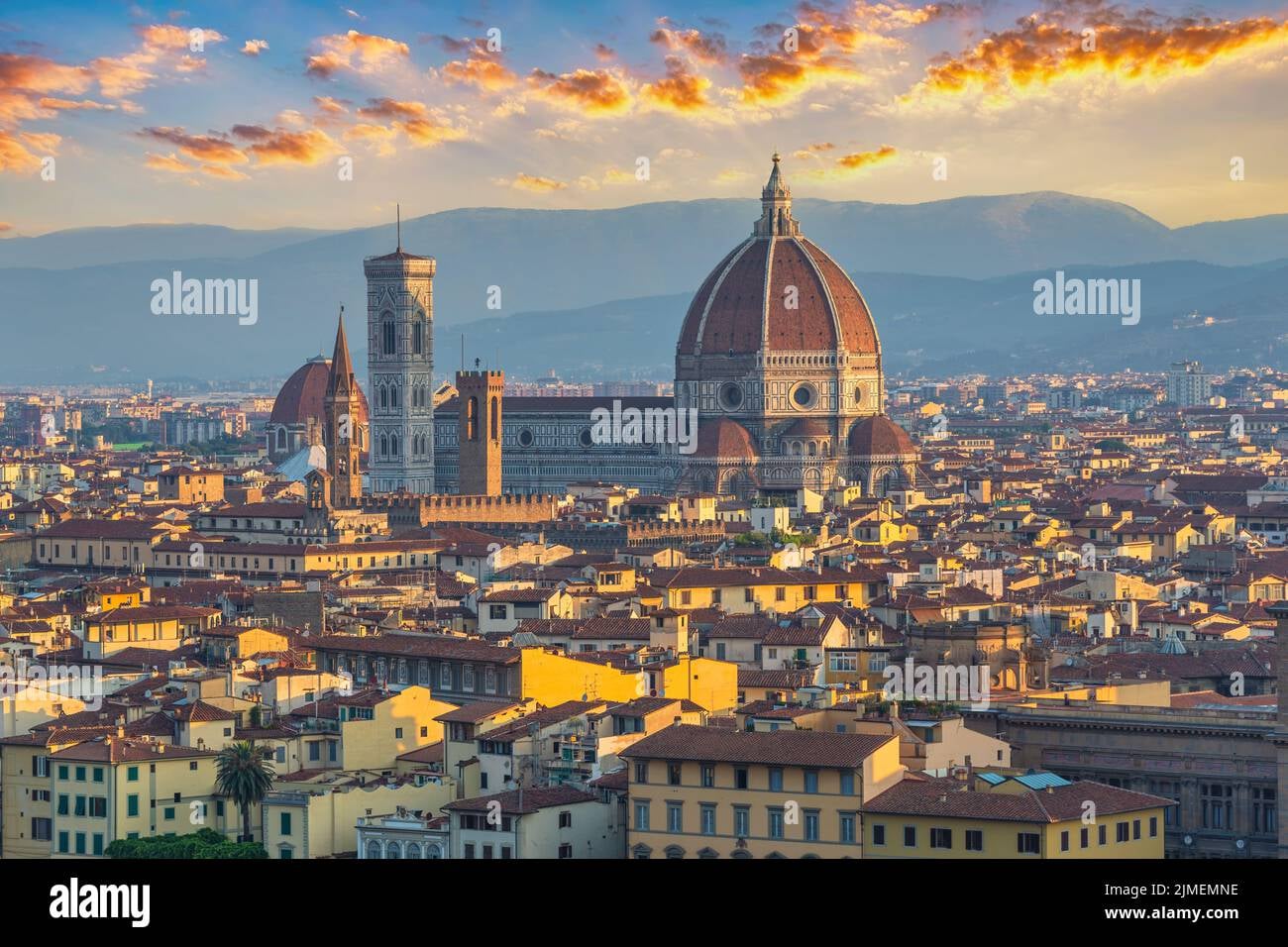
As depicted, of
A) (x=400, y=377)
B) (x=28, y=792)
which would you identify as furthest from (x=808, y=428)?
(x=28, y=792)

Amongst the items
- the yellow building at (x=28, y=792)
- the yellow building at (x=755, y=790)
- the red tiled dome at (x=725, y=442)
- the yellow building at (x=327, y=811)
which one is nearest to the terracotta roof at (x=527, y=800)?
the yellow building at (x=755, y=790)

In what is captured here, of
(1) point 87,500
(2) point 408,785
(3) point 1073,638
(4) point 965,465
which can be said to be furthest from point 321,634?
(4) point 965,465

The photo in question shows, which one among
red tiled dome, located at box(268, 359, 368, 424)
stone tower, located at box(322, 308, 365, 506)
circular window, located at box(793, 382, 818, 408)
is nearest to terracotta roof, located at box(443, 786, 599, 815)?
stone tower, located at box(322, 308, 365, 506)

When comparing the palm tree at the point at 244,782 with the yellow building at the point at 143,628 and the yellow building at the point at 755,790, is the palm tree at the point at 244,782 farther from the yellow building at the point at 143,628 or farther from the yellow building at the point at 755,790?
the yellow building at the point at 143,628

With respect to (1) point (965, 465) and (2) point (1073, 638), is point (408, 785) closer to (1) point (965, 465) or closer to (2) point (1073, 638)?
(2) point (1073, 638)

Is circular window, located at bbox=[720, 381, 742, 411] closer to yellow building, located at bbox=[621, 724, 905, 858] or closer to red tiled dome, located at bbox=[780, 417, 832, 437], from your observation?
red tiled dome, located at bbox=[780, 417, 832, 437]
